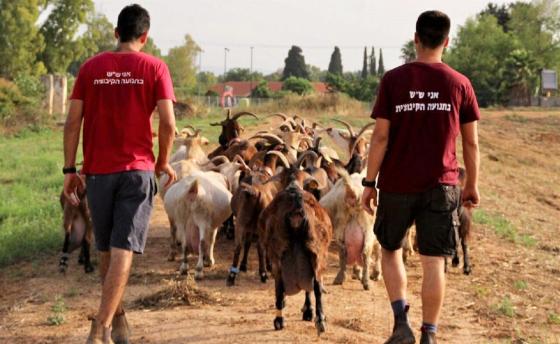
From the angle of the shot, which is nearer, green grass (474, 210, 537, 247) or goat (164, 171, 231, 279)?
goat (164, 171, 231, 279)

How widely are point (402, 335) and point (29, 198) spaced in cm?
1098

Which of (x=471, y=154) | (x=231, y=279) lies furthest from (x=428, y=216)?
(x=231, y=279)

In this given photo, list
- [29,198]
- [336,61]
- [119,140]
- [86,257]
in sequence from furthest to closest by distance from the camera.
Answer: [336,61] < [29,198] < [86,257] < [119,140]

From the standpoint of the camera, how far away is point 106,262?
5664 mm

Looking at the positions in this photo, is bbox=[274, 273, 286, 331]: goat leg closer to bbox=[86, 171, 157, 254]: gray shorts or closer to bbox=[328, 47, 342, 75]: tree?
bbox=[86, 171, 157, 254]: gray shorts

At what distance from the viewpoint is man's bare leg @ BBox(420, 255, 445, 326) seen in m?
5.28

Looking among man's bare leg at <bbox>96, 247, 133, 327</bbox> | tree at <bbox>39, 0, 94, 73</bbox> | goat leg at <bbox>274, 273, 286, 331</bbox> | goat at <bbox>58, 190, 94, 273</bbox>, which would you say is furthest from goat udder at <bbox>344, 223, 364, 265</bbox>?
tree at <bbox>39, 0, 94, 73</bbox>

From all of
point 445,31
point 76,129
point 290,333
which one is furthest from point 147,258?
point 445,31

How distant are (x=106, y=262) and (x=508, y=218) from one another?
1139cm

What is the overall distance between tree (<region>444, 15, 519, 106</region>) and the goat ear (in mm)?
51856

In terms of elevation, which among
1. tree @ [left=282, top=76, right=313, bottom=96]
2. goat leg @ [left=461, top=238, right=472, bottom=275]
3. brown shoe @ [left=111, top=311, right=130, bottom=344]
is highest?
tree @ [left=282, top=76, right=313, bottom=96]

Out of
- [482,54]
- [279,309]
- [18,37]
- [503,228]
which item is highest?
[482,54]

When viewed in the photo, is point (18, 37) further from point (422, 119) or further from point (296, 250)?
point (422, 119)

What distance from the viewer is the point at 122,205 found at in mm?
5438
